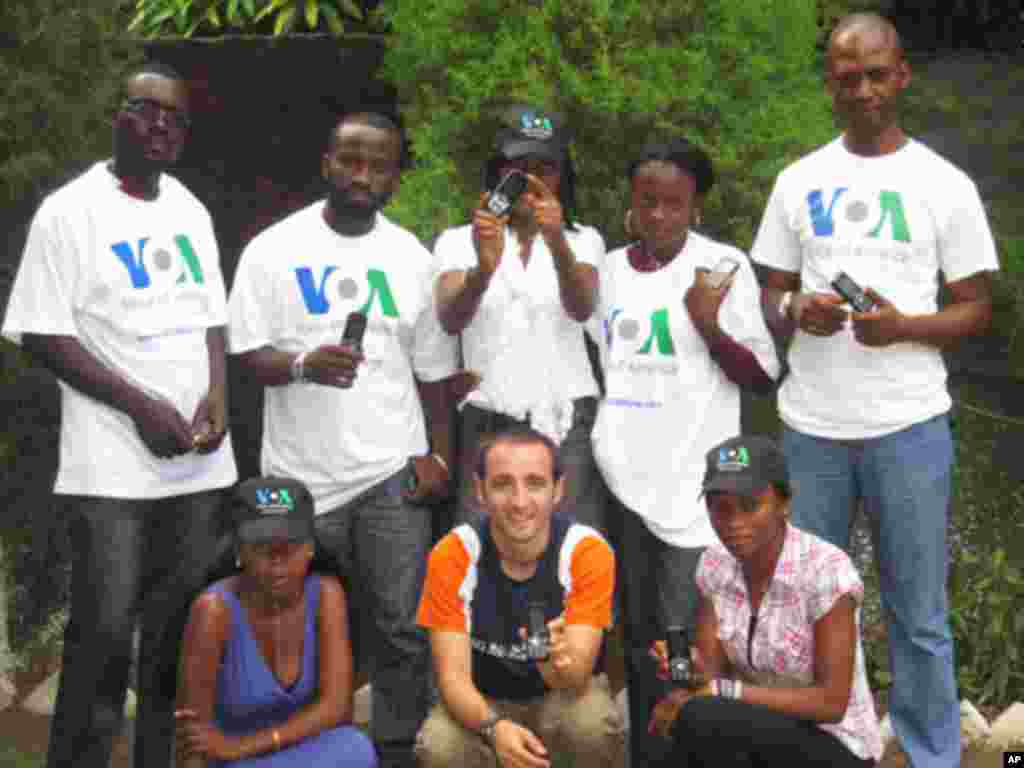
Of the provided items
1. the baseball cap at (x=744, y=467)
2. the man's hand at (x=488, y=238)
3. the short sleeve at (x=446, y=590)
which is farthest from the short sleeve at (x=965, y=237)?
the short sleeve at (x=446, y=590)

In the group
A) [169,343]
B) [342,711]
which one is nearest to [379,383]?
[169,343]

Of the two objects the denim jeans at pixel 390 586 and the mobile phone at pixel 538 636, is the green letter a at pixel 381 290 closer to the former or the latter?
the denim jeans at pixel 390 586

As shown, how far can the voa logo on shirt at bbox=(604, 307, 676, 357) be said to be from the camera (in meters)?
5.07

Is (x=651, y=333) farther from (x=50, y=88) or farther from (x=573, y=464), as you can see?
(x=50, y=88)

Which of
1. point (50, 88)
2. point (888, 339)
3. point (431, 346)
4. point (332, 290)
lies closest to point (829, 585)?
point (888, 339)

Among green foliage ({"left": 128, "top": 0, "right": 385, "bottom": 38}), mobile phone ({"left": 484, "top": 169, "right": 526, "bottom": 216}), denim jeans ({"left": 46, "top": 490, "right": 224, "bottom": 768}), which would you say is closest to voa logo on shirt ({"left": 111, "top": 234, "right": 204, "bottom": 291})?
denim jeans ({"left": 46, "top": 490, "right": 224, "bottom": 768})

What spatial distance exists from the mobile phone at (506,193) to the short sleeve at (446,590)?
36.8 inches

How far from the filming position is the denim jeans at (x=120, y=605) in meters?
4.91

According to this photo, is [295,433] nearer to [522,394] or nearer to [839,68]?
[522,394]

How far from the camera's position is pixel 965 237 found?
4879 mm

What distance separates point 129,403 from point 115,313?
26cm

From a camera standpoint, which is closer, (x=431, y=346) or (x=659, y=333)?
(x=659, y=333)

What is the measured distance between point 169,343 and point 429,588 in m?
1.02

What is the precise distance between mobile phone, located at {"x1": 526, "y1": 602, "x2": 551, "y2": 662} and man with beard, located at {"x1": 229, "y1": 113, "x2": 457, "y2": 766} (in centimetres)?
54
